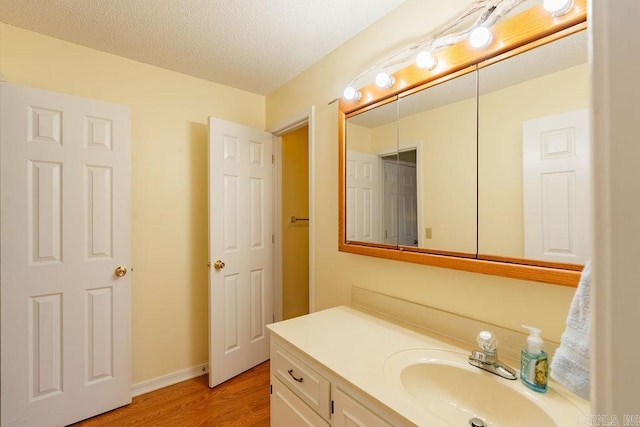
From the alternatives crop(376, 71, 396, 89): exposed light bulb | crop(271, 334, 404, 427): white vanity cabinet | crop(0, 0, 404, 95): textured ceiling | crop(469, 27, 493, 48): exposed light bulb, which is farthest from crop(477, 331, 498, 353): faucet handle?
crop(0, 0, 404, 95): textured ceiling

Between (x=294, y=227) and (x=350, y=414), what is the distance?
2.04 meters

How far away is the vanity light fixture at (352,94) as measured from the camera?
1.52 m

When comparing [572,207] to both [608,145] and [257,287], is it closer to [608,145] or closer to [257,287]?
[608,145]

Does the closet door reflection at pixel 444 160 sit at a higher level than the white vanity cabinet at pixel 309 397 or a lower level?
higher

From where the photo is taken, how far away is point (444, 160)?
46.8 inches

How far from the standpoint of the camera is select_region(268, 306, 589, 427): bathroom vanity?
78 centimetres

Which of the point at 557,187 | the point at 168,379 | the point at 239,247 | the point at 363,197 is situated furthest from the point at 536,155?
the point at 168,379

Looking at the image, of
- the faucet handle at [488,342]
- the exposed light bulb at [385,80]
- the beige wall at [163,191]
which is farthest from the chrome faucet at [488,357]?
the beige wall at [163,191]

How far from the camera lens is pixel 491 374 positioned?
0.91 meters

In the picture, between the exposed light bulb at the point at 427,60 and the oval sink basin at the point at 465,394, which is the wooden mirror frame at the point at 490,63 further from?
the oval sink basin at the point at 465,394

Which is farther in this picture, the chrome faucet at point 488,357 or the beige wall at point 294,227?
the beige wall at point 294,227

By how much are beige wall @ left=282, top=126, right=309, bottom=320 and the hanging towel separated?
7.54 ft

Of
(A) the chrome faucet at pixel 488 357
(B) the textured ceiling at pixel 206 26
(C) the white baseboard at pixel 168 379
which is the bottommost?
(C) the white baseboard at pixel 168 379

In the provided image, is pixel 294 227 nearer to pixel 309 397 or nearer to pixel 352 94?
pixel 352 94
